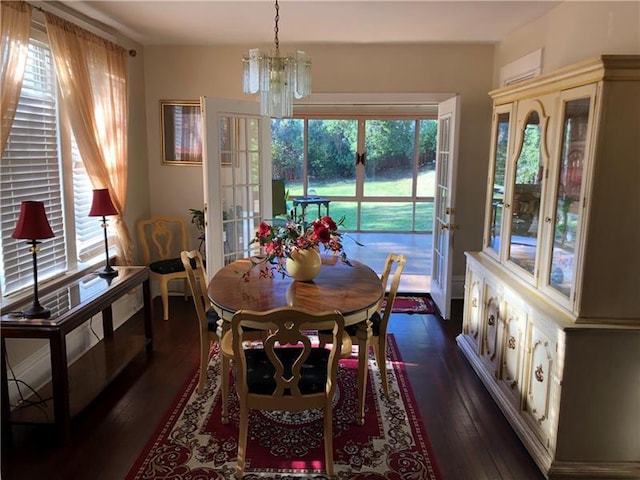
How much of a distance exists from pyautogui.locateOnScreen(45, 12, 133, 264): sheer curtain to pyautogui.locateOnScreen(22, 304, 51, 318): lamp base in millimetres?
1376

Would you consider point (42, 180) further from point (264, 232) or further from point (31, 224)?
point (264, 232)

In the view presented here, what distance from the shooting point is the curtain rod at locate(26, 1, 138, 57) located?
3.19m

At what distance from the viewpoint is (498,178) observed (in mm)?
3400

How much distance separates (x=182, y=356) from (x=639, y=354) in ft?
9.55

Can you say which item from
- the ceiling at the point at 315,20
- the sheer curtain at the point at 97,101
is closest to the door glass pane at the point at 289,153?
the ceiling at the point at 315,20

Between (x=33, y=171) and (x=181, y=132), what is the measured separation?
1.91m

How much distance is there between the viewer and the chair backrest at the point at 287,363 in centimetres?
212

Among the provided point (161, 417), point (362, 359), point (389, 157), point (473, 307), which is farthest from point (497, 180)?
point (389, 157)

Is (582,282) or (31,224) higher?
(31,224)

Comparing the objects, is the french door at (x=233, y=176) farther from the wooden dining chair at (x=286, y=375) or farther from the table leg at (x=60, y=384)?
the wooden dining chair at (x=286, y=375)

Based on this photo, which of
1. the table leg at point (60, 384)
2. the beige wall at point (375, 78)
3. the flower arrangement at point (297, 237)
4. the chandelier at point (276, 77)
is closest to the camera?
the table leg at point (60, 384)

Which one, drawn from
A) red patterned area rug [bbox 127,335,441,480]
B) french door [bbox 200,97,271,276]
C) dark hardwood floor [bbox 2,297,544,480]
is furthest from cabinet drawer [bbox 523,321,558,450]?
french door [bbox 200,97,271,276]

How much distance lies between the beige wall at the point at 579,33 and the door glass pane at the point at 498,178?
59 centimetres

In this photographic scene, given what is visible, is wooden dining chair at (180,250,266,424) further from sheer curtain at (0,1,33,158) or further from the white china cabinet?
the white china cabinet
